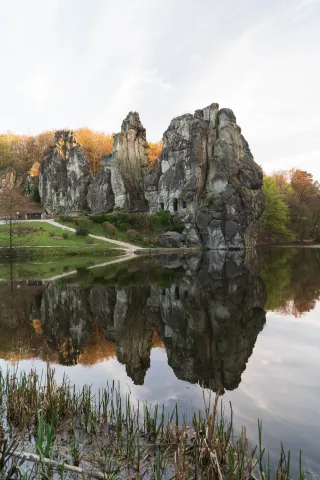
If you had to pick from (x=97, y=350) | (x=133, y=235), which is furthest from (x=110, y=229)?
(x=97, y=350)

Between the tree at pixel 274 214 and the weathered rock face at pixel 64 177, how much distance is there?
41.3 metres

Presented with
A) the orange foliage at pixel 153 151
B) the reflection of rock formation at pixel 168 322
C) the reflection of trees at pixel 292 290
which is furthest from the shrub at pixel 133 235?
the orange foliage at pixel 153 151

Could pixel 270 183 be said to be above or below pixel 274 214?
above

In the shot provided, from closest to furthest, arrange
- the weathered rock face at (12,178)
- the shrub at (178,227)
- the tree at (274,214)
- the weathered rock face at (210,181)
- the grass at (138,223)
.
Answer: the weathered rock face at (210,181) → the grass at (138,223) → the shrub at (178,227) → the tree at (274,214) → the weathered rock face at (12,178)

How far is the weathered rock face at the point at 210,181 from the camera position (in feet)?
188

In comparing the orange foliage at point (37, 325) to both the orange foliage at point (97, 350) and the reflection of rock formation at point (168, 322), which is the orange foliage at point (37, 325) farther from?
the orange foliage at point (97, 350)

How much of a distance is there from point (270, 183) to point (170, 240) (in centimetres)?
3505

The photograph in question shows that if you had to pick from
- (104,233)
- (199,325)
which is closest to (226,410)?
(199,325)

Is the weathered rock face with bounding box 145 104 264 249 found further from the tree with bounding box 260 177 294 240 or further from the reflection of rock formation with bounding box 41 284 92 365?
the reflection of rock formation with bounding box 41 284 92 365

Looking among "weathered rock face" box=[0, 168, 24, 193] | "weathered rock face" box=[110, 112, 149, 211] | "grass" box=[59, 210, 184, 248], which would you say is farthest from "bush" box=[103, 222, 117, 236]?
"weathered rock face" box=[0, 168, 24, 193]

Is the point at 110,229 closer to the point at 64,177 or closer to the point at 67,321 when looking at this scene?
the point at 64,177

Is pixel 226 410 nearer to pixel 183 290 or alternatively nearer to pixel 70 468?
pixel 70 468

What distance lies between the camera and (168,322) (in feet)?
41.5

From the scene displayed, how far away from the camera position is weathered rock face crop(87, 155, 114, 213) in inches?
2869
